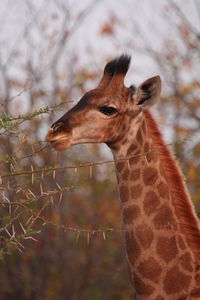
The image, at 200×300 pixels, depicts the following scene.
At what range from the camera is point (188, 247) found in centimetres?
695

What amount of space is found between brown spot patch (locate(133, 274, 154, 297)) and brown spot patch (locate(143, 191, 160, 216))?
1.91 ft

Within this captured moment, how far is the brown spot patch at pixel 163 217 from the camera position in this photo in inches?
278

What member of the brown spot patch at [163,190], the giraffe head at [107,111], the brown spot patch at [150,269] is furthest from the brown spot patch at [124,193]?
the brown spot patch at [150,269]

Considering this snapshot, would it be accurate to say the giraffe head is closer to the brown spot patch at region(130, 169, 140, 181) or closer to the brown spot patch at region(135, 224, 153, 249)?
the brown spot patch at region(130, 169, 140, 181)

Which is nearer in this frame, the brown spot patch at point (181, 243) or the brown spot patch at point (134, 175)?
the brown spot patch at point (181, 243)

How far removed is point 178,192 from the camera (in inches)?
284

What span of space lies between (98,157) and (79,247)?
3.19 metres

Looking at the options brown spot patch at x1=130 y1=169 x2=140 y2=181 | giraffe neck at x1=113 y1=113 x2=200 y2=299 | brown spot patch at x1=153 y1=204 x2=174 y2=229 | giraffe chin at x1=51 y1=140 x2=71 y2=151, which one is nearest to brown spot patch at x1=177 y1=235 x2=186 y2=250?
giraffe neck at x1=113 y1=113 x2=200 y2=299

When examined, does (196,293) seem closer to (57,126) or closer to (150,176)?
(150,176)

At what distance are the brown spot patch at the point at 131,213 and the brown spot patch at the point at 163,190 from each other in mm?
242

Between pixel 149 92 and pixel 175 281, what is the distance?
185 centimetres

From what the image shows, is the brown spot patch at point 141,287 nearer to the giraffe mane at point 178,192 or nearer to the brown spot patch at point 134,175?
the giraffe mane at point 178,192

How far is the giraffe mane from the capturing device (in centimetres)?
700

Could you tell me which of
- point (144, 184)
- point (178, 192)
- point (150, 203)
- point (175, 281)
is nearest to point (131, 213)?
point (150, 203)
